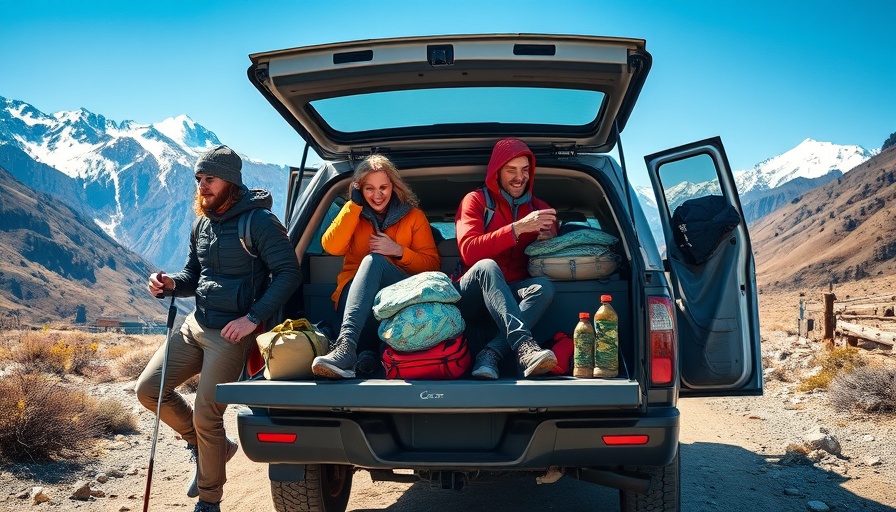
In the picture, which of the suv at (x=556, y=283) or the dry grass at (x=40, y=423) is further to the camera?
the dry grass at (x=40, y=423)

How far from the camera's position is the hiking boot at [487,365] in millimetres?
3342

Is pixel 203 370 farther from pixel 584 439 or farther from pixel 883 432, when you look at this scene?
pixel 883 432

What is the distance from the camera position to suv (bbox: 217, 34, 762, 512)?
10.4 ft

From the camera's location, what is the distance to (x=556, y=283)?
13.1 feet

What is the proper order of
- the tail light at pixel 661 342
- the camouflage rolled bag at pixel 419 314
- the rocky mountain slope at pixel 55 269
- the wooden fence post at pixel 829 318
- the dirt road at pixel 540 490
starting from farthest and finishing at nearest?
the rocky mountain slope at pixel 55 269, the wooden fence post at pixel 829 318, the dirt road at pixel 540 490, the camouflage rolled bag at pixel 419 314, the tail light at pixel 661 342

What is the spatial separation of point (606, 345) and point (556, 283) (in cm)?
69

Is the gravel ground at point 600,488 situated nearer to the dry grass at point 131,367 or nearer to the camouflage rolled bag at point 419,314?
the camouflage rolled bag at point 419,314

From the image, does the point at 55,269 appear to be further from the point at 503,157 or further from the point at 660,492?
the point at 660,492

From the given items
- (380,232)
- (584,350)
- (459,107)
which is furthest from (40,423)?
(584,350)

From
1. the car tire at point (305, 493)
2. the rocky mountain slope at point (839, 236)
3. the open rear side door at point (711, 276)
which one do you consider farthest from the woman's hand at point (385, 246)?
the rocky mountain slope at point (839, 236)

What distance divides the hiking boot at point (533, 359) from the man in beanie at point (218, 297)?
4.31 ft

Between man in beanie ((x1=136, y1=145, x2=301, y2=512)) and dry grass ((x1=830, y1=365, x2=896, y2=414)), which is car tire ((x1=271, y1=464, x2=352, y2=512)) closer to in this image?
man in beanie ((x1=136, y1=145, x2=301, y2=512))

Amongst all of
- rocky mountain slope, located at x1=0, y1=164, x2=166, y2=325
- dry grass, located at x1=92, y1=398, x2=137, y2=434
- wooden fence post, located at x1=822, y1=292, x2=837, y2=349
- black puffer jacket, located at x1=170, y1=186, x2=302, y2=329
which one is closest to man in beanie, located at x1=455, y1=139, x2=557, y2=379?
black puffer jacket, located at x1=170, y1=186, x2=302, y2=329

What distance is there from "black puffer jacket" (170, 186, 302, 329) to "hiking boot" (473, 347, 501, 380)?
1.11 meters
